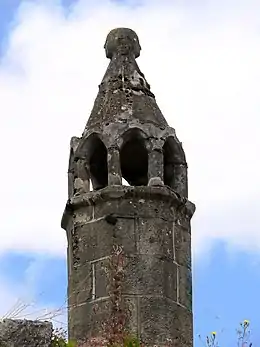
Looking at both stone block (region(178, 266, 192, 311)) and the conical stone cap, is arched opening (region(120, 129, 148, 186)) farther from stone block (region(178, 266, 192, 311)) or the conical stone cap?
stone block (region(178, 266, 192, 311))

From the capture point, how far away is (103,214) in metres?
9.84

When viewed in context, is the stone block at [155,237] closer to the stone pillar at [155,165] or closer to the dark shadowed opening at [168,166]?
the stone pillar at [155,165]

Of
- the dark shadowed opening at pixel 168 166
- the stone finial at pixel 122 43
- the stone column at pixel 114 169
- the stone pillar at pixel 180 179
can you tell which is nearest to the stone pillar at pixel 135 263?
the stone column at pixel 114 169

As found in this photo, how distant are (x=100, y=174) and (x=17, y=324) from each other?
3.04 m

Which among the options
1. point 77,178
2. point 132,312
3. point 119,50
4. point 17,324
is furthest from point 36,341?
point 119,50

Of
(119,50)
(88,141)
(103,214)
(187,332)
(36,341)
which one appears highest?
A: (119,50)

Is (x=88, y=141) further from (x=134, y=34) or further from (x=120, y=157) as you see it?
(x=134, y=34)

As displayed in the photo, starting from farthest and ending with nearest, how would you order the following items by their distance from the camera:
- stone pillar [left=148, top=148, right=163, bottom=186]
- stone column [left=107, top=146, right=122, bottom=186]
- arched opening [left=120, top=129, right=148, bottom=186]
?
arched opening [left=120, top=129, right=148, bottom=186] < stone pillar [left=148, top=148, right=163, bottom=186] < stone column [left=107, top=146, right=122, bottom=186]

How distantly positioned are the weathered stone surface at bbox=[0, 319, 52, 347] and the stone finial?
381 centimetres

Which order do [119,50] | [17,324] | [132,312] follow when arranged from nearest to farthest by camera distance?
1. [17,324]
2. [132,312]
3. [119,50]

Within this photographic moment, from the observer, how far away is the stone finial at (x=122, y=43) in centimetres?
1098

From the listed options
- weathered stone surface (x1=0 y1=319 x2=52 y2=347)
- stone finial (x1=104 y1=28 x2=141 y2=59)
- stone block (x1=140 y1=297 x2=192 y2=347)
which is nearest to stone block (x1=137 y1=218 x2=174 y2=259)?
stone block (x1=140 y1=297 x2=192 y2=347)

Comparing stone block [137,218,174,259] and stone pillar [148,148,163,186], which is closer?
stone block [137,218,174,259]

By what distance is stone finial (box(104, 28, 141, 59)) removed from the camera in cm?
1098
